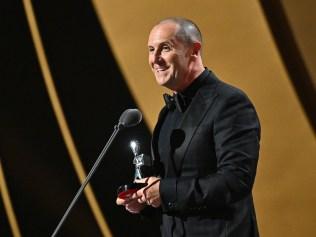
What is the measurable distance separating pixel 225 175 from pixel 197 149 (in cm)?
10

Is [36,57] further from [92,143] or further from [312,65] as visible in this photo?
[312,65]

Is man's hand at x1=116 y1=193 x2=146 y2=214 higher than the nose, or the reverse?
the nose

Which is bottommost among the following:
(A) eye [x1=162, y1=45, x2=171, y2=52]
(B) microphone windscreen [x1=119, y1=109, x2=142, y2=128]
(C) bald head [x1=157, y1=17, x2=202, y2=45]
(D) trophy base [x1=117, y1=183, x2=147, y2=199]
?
(D) trophy base [x1=117, y1=183, x2=147, y2=199]

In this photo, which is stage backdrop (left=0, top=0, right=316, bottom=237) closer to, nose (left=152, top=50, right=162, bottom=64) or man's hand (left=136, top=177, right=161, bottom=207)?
nose (left=152, top=50, right=162, bottom=64)

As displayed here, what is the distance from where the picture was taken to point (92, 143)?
5.79 feet

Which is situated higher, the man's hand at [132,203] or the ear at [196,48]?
the ear at [196,48]

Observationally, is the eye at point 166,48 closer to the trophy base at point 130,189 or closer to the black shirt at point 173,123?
the black shirt at point 173,123

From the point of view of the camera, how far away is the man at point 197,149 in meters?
1.01

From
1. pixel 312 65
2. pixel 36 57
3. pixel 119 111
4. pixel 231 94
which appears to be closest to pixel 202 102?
pixel 231 94

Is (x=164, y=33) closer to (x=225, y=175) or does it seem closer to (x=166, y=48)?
(x=166, y=48)

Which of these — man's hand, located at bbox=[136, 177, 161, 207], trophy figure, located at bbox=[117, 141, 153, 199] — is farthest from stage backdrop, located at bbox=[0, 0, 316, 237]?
man's hand, located at bbox=[136, 177, 161, 207]

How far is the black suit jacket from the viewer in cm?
101

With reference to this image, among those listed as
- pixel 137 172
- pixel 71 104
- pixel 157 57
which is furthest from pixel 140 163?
pixel 71 104

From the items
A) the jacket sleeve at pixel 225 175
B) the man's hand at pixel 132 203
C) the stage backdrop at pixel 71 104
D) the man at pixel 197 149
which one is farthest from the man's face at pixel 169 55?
the stage backdrop at pixel 71 104
